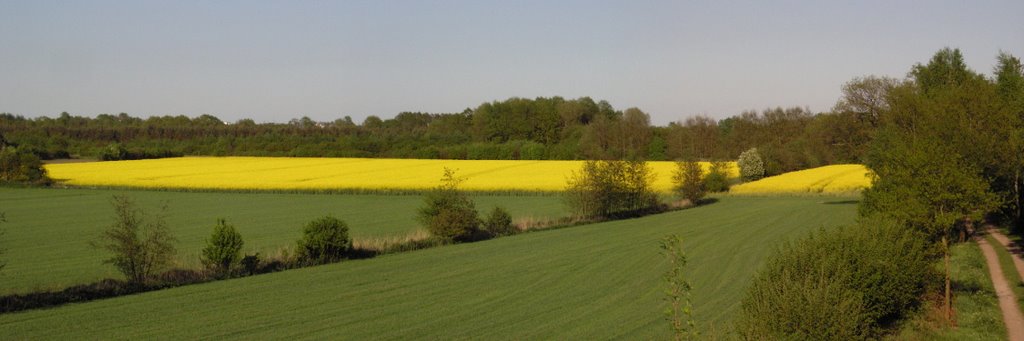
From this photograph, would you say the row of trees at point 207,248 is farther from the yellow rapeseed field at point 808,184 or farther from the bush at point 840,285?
the yellow rapeseed field at point 808,184

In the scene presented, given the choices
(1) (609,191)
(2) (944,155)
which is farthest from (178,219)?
(2) (944,155)

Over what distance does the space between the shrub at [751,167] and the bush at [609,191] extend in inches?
842

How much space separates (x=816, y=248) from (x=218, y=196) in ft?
153

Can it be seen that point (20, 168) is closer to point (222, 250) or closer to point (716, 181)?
point (222, 250)

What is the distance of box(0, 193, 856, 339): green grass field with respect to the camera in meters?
16.3

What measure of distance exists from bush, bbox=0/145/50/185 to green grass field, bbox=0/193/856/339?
47663 millimetres

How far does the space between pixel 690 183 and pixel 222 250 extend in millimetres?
31567

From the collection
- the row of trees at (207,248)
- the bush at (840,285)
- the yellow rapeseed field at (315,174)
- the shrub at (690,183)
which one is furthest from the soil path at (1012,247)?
the yellow rapeseed field at (315,174)

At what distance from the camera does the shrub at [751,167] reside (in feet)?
209

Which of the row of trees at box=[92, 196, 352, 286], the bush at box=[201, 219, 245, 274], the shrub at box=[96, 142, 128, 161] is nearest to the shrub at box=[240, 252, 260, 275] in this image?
the row of trees at box=[92, 196, 352, 286]

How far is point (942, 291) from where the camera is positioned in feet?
63.1

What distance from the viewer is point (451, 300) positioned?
1958 centimetres

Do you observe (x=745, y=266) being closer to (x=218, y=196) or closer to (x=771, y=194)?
(x=771, y=194)

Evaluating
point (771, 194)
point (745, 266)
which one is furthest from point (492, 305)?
point (771, 194)
